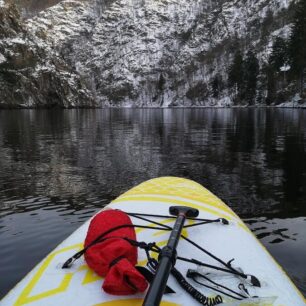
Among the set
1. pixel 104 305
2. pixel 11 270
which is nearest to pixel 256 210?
pixel 11 270

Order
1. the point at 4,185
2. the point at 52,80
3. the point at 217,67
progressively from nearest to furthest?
the point at 4,185, the point at 52,80, the point at 217,67

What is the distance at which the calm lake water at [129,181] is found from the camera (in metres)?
8.57

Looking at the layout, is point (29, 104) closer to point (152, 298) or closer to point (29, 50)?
point (29, 50)

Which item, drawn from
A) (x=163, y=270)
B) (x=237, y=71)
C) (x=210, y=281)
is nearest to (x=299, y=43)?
(x=237, y=71)

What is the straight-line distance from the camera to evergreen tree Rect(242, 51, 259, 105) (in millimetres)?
109688

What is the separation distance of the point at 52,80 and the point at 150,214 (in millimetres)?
150512

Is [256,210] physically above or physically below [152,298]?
below

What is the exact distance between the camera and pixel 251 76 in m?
111

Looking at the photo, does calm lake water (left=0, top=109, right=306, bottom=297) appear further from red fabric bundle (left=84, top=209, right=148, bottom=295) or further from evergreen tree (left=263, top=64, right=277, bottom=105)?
evergreen tree (left=263, top=64, right=277, bottom=105)

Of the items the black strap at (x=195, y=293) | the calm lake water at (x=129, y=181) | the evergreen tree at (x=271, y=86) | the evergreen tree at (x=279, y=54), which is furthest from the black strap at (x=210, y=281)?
the evergreen tree at (x=271, y=86)

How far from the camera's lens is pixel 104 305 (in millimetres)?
3838

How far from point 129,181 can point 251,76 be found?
4070 inches

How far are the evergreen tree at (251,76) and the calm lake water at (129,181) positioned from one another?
87223 millimetres

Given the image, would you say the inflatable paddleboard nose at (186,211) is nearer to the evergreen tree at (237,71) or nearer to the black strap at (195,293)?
the black strap at (195,293)
